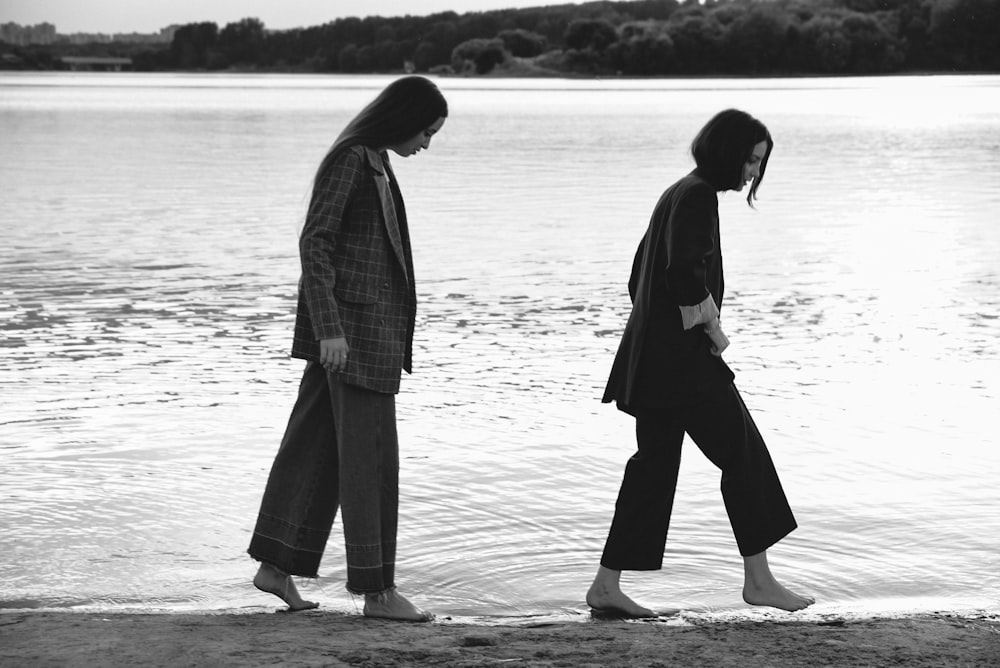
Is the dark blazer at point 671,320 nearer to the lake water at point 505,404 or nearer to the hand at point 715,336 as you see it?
the hand at point 715,336

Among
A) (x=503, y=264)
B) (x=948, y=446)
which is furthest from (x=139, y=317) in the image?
(x=948, y=446)

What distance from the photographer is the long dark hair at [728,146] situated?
4.40 metres

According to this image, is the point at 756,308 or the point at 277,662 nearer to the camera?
the point at 277,662

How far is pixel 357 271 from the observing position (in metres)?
4.27

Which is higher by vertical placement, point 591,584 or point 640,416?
point 640,416

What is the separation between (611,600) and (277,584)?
106 cm

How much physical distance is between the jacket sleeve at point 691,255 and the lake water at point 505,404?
1.04 meters

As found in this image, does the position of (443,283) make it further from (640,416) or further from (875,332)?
(640,416)

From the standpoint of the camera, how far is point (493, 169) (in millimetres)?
26875

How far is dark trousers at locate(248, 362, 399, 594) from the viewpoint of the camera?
4316mm

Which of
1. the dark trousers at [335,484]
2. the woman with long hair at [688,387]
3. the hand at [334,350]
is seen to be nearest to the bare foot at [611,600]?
the woman with long hair at [688,387]

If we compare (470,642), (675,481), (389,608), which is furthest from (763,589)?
(389,608)

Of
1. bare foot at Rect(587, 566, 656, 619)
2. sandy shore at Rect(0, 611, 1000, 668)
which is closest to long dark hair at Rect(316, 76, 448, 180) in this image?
sandy shore at Rect(0, 611, 1000, 668)

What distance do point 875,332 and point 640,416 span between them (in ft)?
18.6
